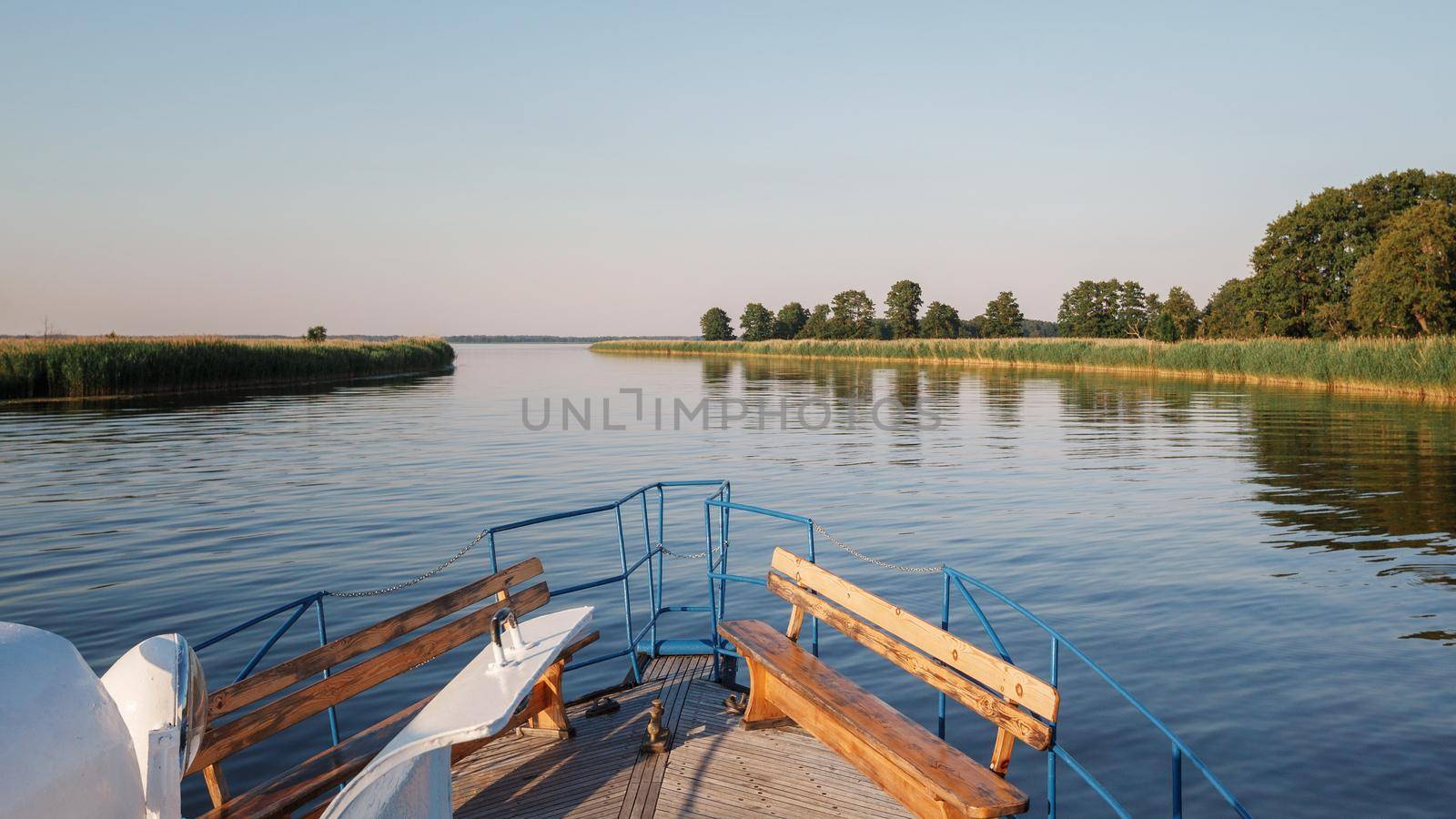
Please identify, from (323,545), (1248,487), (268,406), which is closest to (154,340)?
(268,406)

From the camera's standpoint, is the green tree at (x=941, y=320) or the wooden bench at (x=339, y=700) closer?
the wooden bench at (x=339, y=700)

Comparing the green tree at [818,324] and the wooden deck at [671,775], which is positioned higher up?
the green tree at [818,324]

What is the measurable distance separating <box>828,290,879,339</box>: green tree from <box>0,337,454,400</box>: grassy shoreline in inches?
4324

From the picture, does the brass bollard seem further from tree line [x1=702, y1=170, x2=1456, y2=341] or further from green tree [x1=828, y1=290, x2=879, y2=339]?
green tree [x1=828, y1=290, x2=879, y2=339]

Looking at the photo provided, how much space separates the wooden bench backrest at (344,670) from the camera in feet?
15.5

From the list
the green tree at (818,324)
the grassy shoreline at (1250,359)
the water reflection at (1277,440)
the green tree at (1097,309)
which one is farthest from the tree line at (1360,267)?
the green tree at (818,324)

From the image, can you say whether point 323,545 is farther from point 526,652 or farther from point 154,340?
point 154,340

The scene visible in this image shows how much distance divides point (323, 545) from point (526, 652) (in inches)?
423

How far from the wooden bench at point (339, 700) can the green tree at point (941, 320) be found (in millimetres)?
149482

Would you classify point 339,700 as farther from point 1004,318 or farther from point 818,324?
point 818,324

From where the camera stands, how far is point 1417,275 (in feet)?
176

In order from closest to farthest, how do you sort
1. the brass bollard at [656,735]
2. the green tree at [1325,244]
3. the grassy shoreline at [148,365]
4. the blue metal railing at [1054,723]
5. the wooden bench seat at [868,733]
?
1. the blue metal railing at [1054,723]
2. the wooden bench seat at [868,733]
3. the brass bollard at [656,735]
4. the grassy shoreline at [148,365]
5. the green tree at [1325,244]

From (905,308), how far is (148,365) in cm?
12450

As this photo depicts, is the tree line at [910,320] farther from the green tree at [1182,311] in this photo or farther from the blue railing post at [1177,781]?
the blue railing post at [1177,781]
